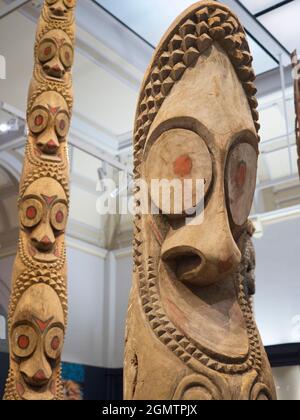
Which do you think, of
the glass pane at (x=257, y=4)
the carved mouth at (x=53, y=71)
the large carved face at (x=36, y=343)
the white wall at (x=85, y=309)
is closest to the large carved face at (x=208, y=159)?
the large carved face at (x=36, y=343)

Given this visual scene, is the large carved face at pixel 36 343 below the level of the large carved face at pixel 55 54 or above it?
below

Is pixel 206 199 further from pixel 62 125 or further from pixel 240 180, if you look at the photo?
pixel 62 125

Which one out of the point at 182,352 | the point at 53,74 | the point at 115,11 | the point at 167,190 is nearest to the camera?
the point at 182,352

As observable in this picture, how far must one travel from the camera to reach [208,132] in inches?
48.5

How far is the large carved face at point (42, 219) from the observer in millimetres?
2307

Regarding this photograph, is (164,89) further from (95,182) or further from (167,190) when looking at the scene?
(95,182)

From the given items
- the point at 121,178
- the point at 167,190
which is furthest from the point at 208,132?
the point at 121,178

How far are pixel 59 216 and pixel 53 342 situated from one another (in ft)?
1.56

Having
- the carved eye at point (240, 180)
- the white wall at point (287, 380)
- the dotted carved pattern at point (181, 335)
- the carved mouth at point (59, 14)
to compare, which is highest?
the carved mouth at point (59, 14)

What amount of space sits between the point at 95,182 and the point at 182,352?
373 cm

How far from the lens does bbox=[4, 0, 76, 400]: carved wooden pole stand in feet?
7.09

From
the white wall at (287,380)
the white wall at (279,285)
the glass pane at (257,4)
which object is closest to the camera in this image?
the glass pane at (257,4)

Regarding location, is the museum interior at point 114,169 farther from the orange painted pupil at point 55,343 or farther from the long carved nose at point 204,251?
the long carved nose at point 204,251

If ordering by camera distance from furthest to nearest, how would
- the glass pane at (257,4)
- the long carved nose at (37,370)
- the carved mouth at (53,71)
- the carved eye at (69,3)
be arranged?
1. the glass pane at (257,4)
2. the carved eye at (69,3)
3. the carved mouth at (53,71)
4. the long carved nose at (37,370)
